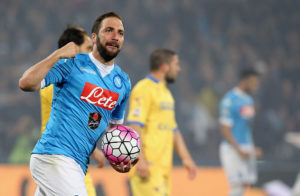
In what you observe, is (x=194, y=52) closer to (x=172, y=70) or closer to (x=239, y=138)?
(x=239, y=138)

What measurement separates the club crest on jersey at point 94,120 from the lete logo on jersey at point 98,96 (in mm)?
68

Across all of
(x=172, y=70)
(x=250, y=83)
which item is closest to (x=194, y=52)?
(x=250, y=83)

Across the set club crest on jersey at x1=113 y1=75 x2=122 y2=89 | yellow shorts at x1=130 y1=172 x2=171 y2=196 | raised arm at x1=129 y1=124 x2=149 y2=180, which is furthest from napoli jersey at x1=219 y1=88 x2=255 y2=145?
club crest on jersey at x1=113 y1=75 x2=122 y2=89

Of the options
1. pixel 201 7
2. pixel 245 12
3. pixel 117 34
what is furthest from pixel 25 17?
pixel 117 34

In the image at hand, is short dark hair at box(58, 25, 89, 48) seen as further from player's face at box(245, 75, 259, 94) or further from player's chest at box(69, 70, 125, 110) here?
player's face at box(245, 75, 259, 94)

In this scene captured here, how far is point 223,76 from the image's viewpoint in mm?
13602

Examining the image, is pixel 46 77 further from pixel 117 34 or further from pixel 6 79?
pixel 6 79

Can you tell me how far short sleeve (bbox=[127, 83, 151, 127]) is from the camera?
5.30m

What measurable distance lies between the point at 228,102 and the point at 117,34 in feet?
16.1

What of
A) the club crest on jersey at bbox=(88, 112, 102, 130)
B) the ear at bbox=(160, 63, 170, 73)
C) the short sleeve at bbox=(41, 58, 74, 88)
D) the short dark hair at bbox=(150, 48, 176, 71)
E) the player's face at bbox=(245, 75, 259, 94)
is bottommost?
the player's face at bbox=(245, 75, 259, 94)

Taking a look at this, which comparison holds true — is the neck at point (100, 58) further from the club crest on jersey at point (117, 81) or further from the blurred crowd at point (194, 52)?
the blurred crowd at point (194, 52)

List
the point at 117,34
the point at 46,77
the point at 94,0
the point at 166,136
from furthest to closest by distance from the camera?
the point at 94,0 → the point at 166,136 → the point at 117,34 → the point at 46,77

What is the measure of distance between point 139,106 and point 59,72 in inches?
88.7

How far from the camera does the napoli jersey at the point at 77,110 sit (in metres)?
3.27
